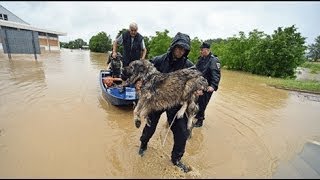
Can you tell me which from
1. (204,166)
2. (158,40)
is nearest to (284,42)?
(158,40)

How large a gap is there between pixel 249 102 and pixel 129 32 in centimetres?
553

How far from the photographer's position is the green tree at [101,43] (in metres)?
51.2

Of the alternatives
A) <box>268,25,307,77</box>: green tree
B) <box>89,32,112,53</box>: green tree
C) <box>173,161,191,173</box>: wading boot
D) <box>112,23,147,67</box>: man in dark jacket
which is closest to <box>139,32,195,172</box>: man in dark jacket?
<box>173,161,191,173</box>: wading boot

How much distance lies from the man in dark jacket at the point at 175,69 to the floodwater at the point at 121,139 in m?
0.44

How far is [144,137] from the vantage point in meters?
3.81

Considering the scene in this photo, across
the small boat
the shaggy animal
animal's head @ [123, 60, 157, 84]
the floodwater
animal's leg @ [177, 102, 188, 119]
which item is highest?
animal's head @ [123, 60, 157, 84]

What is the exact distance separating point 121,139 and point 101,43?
49.3 metres

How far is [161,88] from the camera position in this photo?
11.1 ft

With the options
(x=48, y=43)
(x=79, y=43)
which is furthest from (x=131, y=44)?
(x=79, y=43)

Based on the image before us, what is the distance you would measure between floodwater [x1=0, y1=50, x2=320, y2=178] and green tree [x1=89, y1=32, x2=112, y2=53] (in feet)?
145

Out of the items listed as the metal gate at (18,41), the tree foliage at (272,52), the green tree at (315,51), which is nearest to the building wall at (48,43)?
the metal gate at (18,41)

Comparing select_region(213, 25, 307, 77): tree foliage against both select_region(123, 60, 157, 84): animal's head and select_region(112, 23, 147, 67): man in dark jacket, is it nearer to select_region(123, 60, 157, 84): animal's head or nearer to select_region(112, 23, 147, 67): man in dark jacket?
select_region(112, 23, 147, 67): man in dark jacket

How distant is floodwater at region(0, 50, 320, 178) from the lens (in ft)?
12.4

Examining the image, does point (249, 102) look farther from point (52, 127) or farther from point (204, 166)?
point (52, 127)
